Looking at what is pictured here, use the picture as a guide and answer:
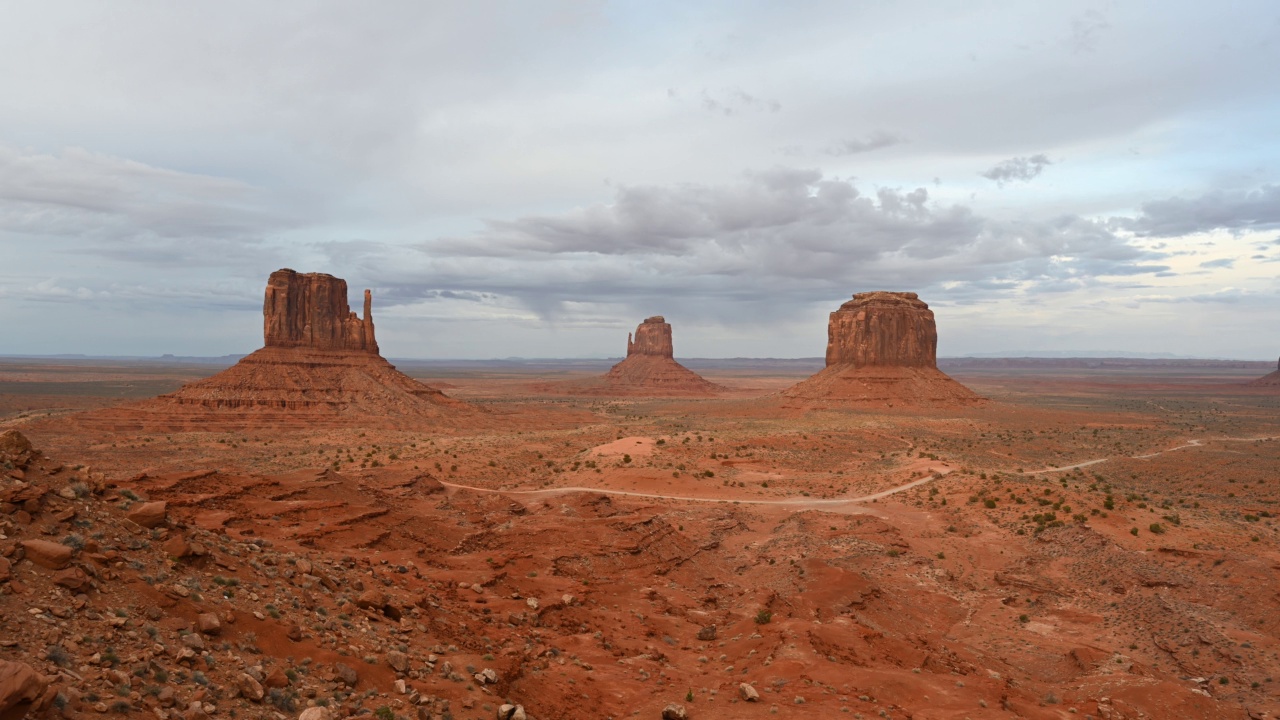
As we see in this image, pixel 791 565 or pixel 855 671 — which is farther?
pixel 791 565

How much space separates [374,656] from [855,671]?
11.1 meters

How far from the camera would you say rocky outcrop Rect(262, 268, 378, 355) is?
294 feet

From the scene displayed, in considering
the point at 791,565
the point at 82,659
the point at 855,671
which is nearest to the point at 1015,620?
the point at 791,565

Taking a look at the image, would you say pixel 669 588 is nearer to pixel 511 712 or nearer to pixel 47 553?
pixel 511 712

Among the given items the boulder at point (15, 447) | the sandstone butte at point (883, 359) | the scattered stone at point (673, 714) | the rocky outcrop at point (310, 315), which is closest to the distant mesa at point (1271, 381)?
the sandstone butte at point (883, 359)

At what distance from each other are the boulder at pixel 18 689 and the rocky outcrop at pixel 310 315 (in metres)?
89.9

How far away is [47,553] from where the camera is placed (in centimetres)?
1129

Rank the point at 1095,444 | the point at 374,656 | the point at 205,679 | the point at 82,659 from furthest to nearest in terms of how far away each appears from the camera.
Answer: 1. the point at 1095,444
2. the point at 374,656
3. the point at 205,679
4. the point at 82,659

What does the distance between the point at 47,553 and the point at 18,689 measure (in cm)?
421

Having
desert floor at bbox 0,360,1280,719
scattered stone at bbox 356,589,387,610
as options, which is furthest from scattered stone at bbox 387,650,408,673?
scattered stone at bbox 356,589,387,610

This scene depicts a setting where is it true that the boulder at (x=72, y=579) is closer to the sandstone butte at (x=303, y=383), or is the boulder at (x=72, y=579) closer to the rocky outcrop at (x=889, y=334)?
the sandstone butte at (x=303, y=383)

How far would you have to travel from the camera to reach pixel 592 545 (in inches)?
1104

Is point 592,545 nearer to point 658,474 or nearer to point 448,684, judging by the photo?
point 448,684

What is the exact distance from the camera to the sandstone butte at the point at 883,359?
108 metres
